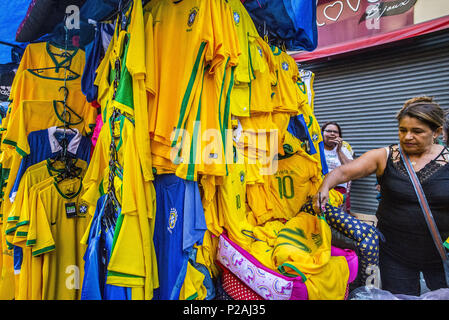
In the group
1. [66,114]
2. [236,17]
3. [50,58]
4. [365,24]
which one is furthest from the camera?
[365,24]

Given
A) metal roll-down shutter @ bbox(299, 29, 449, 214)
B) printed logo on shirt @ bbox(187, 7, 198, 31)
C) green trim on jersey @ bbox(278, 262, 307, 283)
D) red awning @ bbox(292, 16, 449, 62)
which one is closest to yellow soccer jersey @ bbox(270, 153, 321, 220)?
green trim on jersey @ bbox(278, 262, 307, 283)

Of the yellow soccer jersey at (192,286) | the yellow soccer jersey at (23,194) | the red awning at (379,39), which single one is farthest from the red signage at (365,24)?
the yellow soccer jersey at (23,194)

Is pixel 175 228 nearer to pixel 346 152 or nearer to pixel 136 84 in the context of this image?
pixel 136 84

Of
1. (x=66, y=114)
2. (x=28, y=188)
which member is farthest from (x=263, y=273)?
(x=66, y=114)

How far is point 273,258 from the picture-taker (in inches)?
77.0

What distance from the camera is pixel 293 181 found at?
2.77 m

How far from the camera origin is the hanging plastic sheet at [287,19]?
8.34 feet

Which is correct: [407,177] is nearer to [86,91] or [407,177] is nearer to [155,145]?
[155,145]

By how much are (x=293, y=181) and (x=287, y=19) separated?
1538 millimetres

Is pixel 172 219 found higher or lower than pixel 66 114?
lower

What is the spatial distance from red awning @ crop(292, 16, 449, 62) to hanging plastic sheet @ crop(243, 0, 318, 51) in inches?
87.3

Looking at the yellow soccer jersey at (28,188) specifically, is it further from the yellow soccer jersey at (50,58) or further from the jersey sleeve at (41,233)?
the yellow soccer jersey at (50,58)
